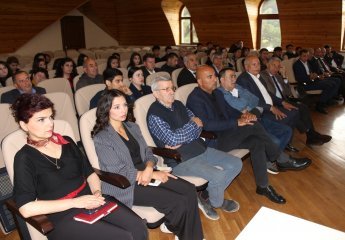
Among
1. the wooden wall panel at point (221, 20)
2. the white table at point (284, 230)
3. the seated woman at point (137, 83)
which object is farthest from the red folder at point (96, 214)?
the wooden wall panel at point (221, 20)

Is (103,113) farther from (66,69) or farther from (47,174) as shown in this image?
(66,69)

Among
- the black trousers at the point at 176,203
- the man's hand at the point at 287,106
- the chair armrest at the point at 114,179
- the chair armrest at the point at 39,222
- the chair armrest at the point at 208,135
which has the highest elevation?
the man's hand at the point at 287,106

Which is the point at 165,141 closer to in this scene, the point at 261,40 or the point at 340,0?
the point at 340,0

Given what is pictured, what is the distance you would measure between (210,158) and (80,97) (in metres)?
1.56

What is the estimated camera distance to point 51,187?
1.83 metres

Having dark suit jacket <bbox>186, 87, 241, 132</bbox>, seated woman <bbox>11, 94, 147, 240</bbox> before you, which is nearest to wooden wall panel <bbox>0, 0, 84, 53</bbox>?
dark suit jacket <bbox>186, 87, 241, 132</bbox>

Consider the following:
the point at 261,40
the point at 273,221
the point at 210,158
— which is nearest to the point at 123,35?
the point at 261,40

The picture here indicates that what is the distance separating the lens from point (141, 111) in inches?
107

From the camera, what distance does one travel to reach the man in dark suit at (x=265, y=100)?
379 cm

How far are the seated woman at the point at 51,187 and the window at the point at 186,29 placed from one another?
11.9 m

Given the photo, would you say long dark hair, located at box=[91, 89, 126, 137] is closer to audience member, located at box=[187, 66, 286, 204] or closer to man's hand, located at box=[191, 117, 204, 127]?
man's hand, located at box=[191, 117, 204, 127]

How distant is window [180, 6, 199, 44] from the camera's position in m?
13.2

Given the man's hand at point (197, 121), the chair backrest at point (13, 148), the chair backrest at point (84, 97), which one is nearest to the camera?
the chair backrest at point (13, 148)

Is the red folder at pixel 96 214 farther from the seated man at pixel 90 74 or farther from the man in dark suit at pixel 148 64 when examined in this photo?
the man in dark suit at pixel 148 64
